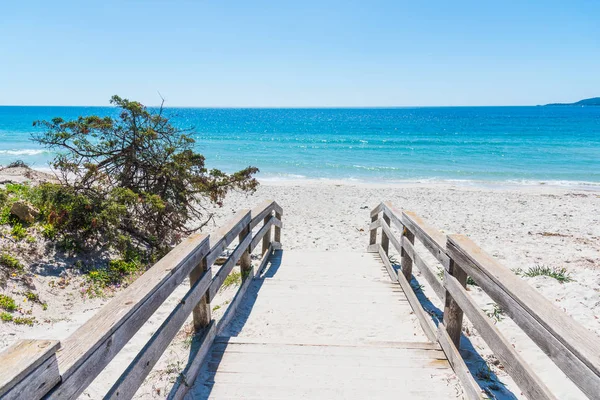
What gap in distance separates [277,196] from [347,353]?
42.1ft

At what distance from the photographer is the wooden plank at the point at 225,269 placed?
10.4ft

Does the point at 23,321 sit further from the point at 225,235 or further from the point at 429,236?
the point at 429,236

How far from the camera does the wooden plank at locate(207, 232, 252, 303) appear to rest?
317 centimetres

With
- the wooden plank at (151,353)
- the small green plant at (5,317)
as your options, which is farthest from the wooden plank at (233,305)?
the small green plant at (5,317)

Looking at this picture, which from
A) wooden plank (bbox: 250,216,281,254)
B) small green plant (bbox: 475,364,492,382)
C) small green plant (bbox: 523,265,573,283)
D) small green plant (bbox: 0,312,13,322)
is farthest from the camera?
small green plant (bbox: 523,265,573,283)

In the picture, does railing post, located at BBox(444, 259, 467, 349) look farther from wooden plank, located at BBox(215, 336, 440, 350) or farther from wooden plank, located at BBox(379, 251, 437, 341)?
wooden plank, located at BBox(379, 251, 437, 341)

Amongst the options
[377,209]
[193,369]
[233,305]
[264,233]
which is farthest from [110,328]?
[377,209]

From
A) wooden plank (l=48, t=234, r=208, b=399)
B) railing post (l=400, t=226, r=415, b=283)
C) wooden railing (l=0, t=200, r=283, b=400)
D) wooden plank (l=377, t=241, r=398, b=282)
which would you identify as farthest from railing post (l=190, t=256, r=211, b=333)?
wooden plank (l=377, t=241, r=398, b=282)

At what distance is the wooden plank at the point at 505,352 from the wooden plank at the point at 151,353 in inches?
71.7

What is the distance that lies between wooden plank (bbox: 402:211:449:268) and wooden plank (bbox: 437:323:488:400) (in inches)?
21.5

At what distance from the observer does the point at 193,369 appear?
2596 mm

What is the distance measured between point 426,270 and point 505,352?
1.59 meters

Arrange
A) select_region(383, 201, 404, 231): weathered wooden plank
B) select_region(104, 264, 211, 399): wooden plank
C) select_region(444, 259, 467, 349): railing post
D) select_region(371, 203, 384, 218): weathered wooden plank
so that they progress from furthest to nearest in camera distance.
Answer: select_region(371, 203, 384, 218): weathered wooden plank
select_region(383, 201, 404, 231): weathered wooden plank
select_region(444, 259, 467, 349): railing post
select_region(104, 264, 211, 399): wooden plank

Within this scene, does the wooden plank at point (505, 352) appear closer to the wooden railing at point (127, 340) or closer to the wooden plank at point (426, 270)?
the wooden plank at point (426, 270)
